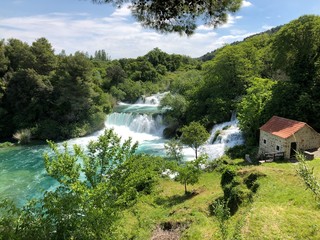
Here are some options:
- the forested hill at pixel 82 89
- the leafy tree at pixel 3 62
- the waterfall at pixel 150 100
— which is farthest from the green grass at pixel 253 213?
the waterfall at pixel 150 100

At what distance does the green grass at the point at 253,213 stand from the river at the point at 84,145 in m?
6.83

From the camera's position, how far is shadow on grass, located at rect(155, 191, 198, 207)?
54.3 feet

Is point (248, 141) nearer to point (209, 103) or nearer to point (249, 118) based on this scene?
point (249, 118)

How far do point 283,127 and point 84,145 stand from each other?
64.5 ft

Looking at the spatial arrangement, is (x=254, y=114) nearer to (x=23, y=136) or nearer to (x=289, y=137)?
(x=289, y=137)

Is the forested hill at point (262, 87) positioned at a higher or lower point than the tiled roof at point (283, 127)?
higher

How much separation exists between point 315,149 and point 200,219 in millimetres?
12551

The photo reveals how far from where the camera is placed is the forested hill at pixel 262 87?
2392 cm

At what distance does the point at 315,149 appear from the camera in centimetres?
2041

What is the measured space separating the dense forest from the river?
1458 mm

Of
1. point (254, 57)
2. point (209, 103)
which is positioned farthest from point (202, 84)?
point (254, 57)

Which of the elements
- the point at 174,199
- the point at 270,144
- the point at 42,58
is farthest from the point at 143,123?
the point at 174,199

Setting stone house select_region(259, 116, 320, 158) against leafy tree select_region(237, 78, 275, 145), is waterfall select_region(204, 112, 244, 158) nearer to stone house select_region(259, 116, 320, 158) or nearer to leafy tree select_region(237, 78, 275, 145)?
leafy tree select_region(237, 78, 275, 145)

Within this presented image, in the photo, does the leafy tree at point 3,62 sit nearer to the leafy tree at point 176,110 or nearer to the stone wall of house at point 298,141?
the leafy tree at point 176,110
